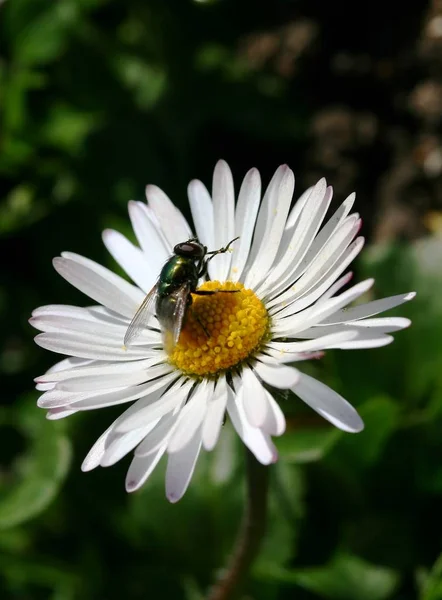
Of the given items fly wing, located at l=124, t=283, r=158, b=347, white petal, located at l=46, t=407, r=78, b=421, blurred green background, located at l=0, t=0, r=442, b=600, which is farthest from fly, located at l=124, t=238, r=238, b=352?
blurred green background, located at l=0, t=0, r=442, b=600

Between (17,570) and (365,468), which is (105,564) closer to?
(17,570)

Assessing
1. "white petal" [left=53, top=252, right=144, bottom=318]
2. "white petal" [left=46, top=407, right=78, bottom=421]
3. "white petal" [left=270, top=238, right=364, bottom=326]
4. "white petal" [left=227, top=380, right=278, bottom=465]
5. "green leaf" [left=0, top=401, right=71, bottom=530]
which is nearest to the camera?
"white petal" [left=227, top=380, right=278, bottom=465]

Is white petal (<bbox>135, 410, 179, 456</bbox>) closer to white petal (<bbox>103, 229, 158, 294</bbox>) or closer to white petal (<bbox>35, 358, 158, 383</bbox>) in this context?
white petal (<bbox>35, 358, 158, 383</bbox>)

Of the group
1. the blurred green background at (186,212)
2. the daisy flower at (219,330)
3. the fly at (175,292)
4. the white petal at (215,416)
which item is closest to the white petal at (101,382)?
the daisy flower at (219,330)

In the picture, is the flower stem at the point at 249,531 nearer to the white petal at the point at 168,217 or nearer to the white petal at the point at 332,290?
the white petal at the point at 332,290

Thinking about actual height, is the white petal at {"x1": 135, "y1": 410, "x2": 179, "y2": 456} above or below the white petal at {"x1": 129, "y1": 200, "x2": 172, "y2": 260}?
below

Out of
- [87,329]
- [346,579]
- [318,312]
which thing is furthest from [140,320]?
[346,579]

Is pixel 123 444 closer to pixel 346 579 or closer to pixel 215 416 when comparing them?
pixel 215 416
